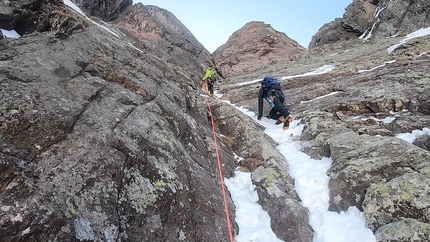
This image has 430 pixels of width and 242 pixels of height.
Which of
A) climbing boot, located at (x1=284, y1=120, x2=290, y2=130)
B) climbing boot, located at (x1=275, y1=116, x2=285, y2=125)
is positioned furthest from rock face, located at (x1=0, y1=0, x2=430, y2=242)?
climbing boot, located at (x1=275, y1=116, x2=285, y2=125)

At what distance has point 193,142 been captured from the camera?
27.1 feet

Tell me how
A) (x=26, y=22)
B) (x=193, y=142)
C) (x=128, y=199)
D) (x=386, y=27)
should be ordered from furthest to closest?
(x=386, y=27), (x=26, y=22), (x=193, y=142), (x=128, y=199)

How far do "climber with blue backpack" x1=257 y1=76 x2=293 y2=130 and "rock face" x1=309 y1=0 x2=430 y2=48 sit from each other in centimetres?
3123

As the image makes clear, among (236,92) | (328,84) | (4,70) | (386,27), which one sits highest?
(386,27)

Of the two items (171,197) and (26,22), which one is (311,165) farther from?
(26,22)

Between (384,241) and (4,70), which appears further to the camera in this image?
(4,70)

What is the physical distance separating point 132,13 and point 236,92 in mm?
32359

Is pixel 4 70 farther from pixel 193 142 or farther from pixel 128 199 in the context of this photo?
pixel 193 142

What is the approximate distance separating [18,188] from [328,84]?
54.7ft

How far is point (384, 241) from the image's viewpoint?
515 centimetres

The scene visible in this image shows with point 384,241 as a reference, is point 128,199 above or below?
below

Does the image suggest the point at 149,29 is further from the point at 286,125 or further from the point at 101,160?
the point at 101,160

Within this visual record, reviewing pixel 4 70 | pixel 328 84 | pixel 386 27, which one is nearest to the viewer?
pixel 4 70

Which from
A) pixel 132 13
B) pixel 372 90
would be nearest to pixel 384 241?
pixel 372 90
